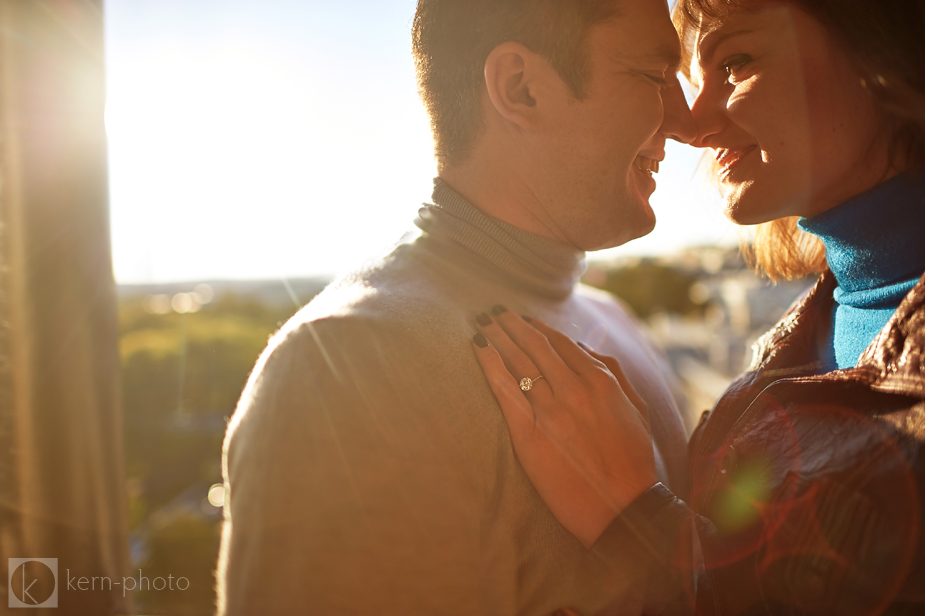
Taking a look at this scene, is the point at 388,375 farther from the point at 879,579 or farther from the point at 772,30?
the point at 772,30

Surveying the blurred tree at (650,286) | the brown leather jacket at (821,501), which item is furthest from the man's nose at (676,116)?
the blurred tree at (650,286)

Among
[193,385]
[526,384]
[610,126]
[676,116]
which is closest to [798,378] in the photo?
[526,384]

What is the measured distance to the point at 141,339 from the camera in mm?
10477

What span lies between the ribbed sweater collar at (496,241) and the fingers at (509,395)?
376 mm

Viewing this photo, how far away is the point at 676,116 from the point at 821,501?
1.21 meters

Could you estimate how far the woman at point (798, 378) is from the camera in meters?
1.01

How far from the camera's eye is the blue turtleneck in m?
1.40

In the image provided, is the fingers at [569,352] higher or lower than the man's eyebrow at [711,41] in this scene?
lower

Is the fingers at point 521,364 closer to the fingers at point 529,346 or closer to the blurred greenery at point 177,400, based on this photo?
the fingers at point 529,346

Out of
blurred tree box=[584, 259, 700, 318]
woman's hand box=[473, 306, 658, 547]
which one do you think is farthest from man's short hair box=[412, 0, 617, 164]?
blurred tree box=[584, 259, 700, 318]

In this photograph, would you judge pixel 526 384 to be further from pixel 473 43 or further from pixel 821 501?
pixel 473 43

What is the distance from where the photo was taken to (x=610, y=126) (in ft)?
5.27

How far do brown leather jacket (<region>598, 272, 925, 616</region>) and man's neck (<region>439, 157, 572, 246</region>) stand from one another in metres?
→ 0.79

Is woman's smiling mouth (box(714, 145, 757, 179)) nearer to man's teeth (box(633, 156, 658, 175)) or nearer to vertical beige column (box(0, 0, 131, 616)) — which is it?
man's teeth (box(633, 156, 658, 175))
